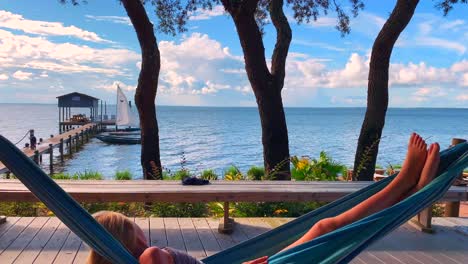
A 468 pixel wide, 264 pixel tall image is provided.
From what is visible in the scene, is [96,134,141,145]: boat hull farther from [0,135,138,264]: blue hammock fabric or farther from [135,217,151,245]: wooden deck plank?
[0,135,138,264]: blue hammock fabric

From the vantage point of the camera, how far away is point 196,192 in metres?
3.57

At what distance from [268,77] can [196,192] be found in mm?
3018

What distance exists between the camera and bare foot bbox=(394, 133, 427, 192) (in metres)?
2.54

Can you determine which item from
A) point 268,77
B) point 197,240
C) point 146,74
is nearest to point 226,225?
point 197,240

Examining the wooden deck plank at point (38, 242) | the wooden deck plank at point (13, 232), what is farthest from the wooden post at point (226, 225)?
the wooden deck plank at point (13, 232)

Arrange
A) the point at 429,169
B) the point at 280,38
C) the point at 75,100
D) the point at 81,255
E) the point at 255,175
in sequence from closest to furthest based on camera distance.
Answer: the point at 429,169 < the point at 81,255 < the point at 280,38 < the point at 255,175 < the point at 75,100

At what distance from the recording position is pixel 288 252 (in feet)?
6.55

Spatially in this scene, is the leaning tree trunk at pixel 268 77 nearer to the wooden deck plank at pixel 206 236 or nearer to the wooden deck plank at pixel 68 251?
the wooden deck plank at pixel 206 236

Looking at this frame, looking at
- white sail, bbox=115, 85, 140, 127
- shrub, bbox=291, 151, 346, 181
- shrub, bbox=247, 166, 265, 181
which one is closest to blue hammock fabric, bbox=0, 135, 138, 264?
shrub, bbox=291, 151, 346, 181

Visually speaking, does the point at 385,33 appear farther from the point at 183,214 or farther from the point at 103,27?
the point at 103,27

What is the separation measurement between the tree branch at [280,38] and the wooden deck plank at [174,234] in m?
2.86

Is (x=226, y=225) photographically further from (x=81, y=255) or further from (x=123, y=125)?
(x=123, y=125)

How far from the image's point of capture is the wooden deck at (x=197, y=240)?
342 cm

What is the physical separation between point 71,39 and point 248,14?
2111 centimetres
